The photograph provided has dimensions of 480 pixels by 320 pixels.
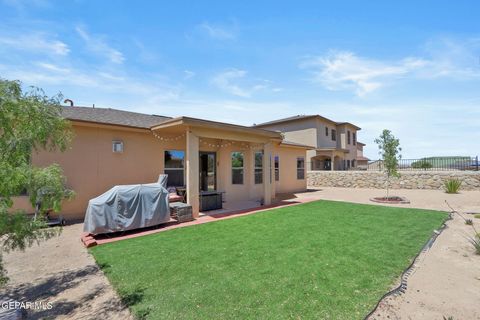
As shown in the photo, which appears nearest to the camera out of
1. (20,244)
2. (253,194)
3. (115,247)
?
(20,244)

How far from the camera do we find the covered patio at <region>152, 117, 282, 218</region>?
8443mm

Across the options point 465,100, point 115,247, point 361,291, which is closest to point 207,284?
point 361,291

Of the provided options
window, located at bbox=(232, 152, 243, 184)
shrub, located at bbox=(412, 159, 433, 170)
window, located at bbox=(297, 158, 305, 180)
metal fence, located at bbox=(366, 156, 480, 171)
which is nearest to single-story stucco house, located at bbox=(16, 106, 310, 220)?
window, located at bbox=(232, 152, 243, 184)

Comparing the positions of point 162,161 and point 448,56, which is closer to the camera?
point 448,56

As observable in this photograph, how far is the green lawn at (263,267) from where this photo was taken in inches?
119

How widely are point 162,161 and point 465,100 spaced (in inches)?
667

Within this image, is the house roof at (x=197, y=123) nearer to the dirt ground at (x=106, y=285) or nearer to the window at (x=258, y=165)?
the window at (x=258, y=165)

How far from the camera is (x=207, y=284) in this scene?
3623mm

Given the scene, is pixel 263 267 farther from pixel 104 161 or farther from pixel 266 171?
pixel 104 161

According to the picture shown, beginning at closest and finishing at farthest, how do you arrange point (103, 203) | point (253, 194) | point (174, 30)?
point (103, 203), point (174, 30), point (253, 194)

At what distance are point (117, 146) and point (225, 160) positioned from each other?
5.03m

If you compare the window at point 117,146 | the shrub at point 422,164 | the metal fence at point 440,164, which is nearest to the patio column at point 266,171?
the window at point 117,146

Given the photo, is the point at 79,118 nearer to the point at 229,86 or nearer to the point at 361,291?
the point at 229,86

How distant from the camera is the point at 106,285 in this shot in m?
3.82
